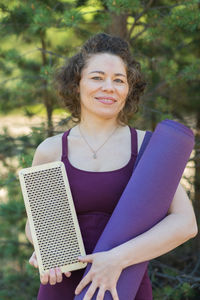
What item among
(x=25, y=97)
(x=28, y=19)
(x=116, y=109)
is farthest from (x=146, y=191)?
(x=25, y=97)

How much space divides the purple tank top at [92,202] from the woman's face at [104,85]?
9.0 inches

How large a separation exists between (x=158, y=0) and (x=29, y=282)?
3188 millimetres

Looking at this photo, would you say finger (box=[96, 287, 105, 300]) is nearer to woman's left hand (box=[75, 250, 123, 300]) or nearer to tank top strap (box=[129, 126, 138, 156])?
woman's left hand (box=[75, 250, 123, 300])

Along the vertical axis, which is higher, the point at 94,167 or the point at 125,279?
the point at 94,167

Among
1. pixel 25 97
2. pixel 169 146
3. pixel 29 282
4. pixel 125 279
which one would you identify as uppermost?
pixel 169 146

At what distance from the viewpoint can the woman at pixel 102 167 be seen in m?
1.57

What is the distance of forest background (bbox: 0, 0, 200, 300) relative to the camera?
3020mm

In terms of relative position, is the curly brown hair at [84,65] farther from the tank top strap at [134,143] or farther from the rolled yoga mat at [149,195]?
the rolled yoga mat at [149,195]

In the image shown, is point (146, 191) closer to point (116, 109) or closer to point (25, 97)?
point (116, 109)

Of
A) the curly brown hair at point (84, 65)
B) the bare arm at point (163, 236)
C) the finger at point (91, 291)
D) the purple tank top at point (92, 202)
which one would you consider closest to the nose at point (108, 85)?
the curly brown hair at point (84, 65)

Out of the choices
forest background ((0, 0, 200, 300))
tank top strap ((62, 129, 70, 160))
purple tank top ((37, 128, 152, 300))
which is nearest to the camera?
purple tank top ((37, 128, 152, 300))

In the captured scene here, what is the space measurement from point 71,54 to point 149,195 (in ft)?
6.31

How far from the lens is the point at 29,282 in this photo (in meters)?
4.32

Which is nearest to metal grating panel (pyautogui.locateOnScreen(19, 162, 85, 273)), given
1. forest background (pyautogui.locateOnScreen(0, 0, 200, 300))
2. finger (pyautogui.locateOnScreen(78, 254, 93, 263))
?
finger (pyautogui.locateOnScreen(78, 254, 93, 263))
